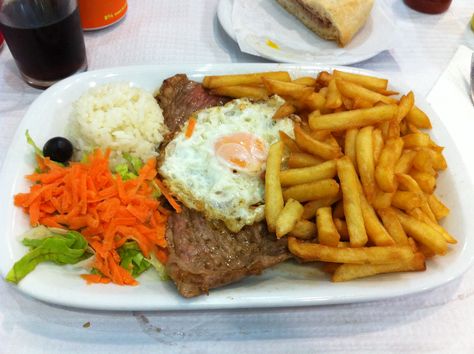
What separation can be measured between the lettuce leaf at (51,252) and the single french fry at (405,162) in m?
1.58

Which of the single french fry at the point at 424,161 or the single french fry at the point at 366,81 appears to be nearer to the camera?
the single french fry at the point at 424,161

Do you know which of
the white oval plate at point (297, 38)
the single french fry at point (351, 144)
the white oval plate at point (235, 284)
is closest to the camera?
the white oval plate at point (235, 284)

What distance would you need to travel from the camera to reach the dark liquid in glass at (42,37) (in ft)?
8.55

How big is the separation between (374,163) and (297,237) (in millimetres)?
526

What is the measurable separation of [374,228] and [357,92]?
2.67 feet

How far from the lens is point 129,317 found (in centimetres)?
197

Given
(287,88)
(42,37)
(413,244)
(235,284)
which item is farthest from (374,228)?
(42,37)

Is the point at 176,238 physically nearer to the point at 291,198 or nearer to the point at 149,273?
the point at 149,273

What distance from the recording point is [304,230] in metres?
2.03

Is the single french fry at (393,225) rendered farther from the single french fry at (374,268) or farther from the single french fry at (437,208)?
the single french fry at (437,208)

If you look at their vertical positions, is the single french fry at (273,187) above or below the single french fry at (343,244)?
above

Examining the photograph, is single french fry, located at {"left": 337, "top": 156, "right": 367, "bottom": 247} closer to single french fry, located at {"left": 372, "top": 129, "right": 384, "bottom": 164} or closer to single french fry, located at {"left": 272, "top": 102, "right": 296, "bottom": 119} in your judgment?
single french fry, located at {"left": 372, "top": 129, "right": 384, "bottom": 164}

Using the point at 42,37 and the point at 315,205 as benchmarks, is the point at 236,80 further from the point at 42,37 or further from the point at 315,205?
the point at 42,37

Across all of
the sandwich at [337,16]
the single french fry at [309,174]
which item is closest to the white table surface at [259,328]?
the single french fry at [309,174]
